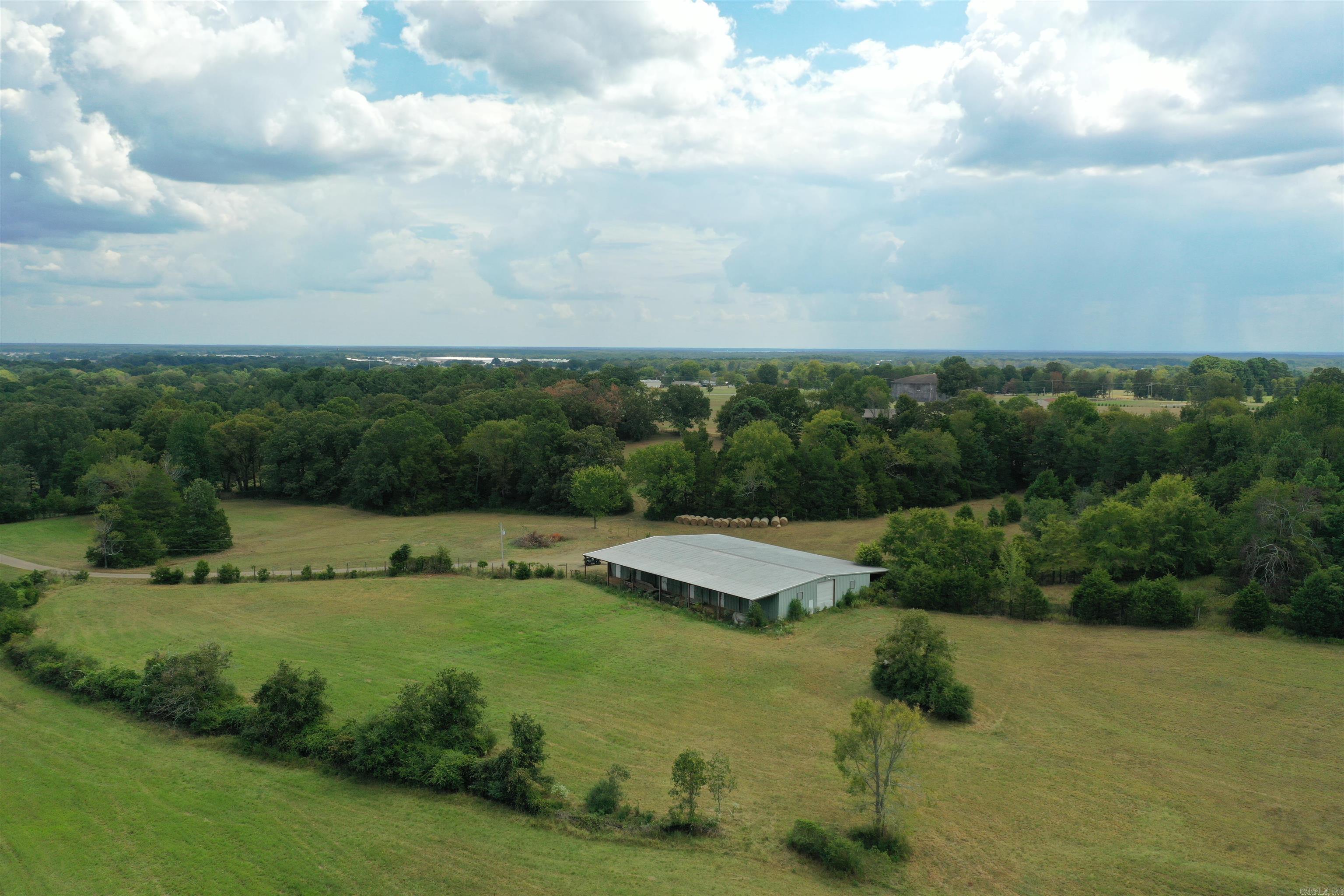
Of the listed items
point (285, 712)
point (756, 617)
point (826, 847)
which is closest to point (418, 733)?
point (285, 712)

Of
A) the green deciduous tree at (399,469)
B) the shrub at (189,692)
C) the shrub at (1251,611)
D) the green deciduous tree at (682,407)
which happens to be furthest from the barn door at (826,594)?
the green deciduous tree at (682,407)

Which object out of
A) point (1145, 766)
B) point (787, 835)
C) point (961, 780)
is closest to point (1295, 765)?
point (1145, 766)

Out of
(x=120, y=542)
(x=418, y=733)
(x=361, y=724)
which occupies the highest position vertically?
(x=361, y=724)

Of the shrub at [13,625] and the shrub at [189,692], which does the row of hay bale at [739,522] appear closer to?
the shrub at [189,692]

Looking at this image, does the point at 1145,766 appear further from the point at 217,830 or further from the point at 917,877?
the point at 217,830

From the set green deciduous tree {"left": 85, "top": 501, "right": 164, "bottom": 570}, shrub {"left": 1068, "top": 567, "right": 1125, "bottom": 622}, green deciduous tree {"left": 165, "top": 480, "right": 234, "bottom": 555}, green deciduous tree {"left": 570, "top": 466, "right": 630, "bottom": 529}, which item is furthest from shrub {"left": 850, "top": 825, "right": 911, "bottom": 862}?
green deciduous tree {"left": 165, "top": 480, "right": 234, "bottom": 555}

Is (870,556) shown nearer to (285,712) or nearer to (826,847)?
(826,847)
